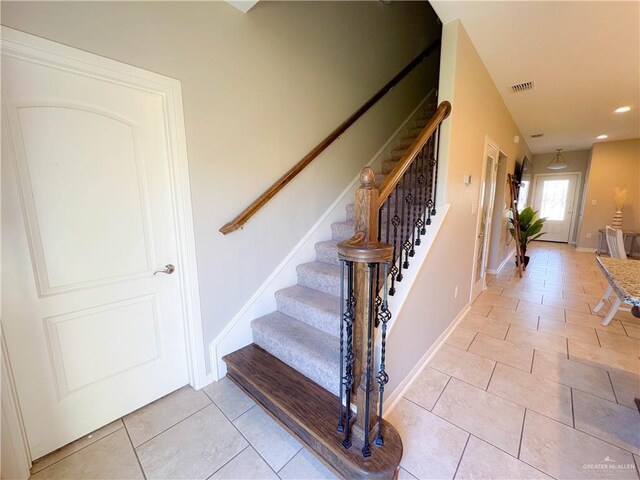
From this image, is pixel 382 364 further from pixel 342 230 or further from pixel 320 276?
pixel 342 230

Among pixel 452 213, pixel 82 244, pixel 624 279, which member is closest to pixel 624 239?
pixel 624 279

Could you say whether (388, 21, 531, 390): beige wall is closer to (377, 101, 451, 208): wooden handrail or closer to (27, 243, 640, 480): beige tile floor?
(377, 101, 451, 208): wooden handrail

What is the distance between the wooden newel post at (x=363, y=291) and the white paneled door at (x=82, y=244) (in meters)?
1.21

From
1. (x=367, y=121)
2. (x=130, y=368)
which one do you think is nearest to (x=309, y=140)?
(x=367, y=121)

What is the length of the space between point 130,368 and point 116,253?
731 millimetres

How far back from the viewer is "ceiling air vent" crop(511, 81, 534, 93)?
302 cm

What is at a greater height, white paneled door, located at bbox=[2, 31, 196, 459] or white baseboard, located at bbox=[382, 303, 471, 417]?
white paneled door, located at bbox=[2, 31, 196, 459]

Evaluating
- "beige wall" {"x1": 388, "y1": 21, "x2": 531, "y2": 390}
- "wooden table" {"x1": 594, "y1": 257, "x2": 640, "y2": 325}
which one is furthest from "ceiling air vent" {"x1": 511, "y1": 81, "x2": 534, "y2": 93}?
"wooden table" {"x1": 594, "y1": 257, "x2": 640, "y2": 325}

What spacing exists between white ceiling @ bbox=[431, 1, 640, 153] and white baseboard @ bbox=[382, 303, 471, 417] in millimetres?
2620

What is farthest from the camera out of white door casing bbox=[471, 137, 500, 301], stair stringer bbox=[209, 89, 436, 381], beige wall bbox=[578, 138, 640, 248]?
beige wall bbox=[578, 138, 640, 248]

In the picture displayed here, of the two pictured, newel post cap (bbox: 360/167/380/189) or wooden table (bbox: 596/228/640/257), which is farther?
wooden table (bbox: 596/228/640/257)

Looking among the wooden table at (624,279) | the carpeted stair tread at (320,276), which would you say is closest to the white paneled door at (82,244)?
the carpeted stair tread at (320,276)

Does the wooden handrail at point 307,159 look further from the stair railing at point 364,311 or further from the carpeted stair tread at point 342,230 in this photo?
the stair railing at point 364,311

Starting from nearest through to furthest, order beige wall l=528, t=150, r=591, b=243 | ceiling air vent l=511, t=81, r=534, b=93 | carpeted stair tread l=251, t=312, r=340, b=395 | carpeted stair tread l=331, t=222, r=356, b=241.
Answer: carpeted stair tread l=251, t=312, r=340, b=395 < carpeted stair tread l=331, t=222, r=356, b=241 < ceiling air vent l=511, t=81, r=534, b=93 < beige wall l=528, t=150, r=591, b=243
